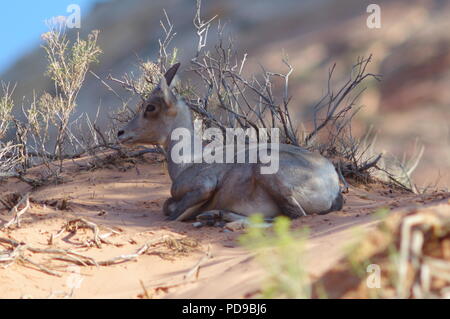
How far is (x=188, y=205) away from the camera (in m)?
8.12

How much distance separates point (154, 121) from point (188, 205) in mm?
1670

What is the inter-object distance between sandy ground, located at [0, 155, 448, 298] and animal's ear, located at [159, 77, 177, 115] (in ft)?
4.59

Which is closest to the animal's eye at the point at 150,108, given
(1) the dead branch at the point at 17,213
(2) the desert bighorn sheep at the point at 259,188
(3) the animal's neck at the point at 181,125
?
(3) the animal's neck at the point at 181,125

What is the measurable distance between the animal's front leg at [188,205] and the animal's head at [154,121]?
4.32 feet

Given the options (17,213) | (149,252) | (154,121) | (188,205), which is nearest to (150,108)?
(154,121)

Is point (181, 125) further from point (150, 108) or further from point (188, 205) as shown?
point (188, 205)

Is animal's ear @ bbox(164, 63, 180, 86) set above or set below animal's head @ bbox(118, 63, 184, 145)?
above

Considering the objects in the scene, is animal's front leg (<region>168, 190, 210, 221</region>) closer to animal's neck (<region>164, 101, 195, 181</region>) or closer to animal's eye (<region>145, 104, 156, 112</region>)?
animal's neck (<region>164, 101, 195, 181</region>)

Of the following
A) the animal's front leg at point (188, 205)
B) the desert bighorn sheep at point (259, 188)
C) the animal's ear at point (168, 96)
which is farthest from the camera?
the animal's ear at point (168, 96)

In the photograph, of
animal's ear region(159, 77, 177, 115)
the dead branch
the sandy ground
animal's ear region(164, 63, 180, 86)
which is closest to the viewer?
the sandy ground

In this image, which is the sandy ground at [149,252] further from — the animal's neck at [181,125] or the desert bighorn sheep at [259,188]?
the animal's neck at [181,125]

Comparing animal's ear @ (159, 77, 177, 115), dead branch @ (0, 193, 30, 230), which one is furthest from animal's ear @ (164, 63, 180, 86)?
dead branch @ (0, 193, 30, 230)

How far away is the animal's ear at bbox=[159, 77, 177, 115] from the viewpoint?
29.5 feet

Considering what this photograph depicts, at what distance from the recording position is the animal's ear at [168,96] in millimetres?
9000
